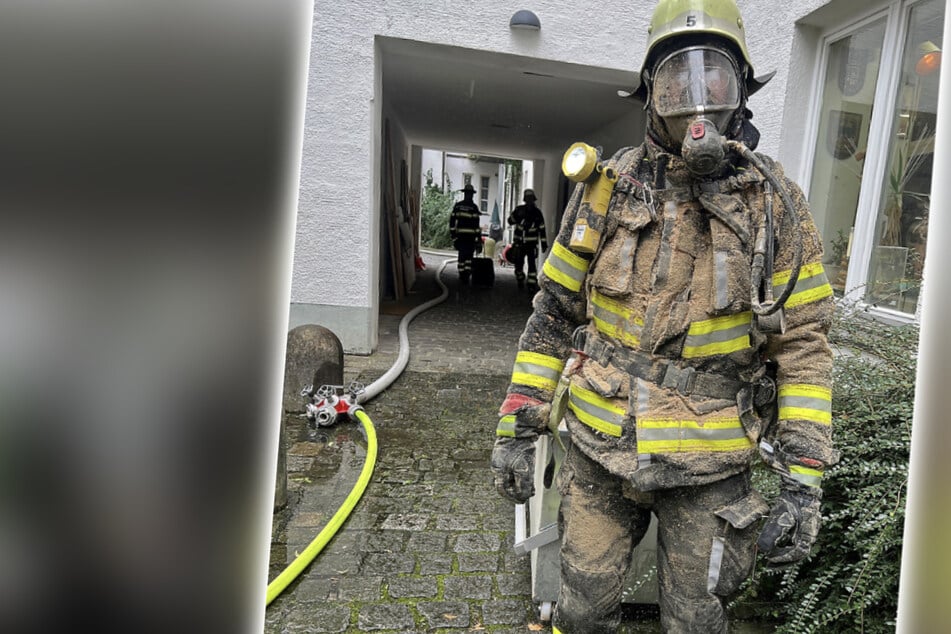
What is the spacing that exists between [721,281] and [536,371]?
0.66 m

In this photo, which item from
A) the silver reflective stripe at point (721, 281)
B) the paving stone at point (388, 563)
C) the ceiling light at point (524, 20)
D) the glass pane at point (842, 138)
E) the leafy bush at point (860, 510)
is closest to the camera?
the silver reflective stripe at point (721, 281)

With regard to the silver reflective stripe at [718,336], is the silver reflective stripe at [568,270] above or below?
above

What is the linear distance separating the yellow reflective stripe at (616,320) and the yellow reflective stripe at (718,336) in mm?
149

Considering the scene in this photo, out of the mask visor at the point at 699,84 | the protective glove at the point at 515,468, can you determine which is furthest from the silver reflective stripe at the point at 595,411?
the mask visor at the point at 699,84

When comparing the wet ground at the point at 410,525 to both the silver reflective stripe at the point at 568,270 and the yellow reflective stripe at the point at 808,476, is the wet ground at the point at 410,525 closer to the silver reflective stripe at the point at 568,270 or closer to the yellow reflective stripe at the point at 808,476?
the yellow reflective stripe at the point at 808,476

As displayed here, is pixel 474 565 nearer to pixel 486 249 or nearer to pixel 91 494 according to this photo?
pixel 91 494

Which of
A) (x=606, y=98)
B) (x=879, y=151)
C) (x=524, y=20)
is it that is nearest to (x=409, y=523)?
(x=879, y=151)

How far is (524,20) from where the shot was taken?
5.21 m

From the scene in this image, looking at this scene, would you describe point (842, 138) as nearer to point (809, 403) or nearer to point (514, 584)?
point (809, 403)

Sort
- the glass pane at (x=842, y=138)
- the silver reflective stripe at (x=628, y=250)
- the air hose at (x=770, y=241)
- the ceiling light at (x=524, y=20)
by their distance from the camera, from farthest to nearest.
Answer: the ceiling light at (x=524, y=20)
the glass pane at (x=842, y=138)
the silver reflective stripe at (x=628, y=250)
the air hose at (x=770, y=241)

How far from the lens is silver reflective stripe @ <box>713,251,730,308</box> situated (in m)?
1.51

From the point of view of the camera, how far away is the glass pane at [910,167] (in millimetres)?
3475

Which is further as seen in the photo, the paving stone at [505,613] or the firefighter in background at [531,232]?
the firefighter in background at [531,232]

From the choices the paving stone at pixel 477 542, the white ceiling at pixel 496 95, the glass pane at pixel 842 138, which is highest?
the white ceiling at pixel 496 95
